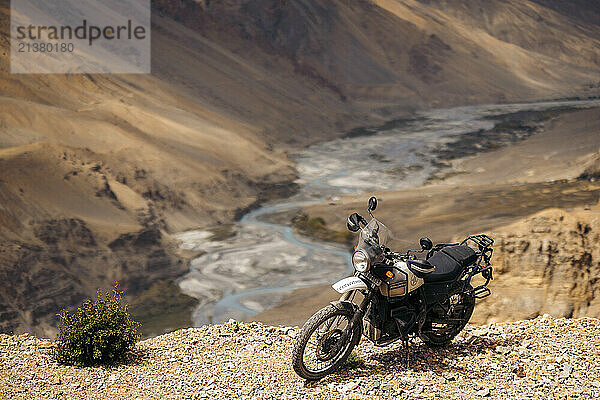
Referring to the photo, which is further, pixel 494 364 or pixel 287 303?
pixel 287 303

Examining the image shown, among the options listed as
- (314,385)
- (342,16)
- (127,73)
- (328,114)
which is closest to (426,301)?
(314,385)

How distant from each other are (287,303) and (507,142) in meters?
27.1

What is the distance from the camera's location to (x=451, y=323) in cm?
729

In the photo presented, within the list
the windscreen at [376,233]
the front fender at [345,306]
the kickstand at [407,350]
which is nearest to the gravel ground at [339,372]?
the kickstand at [407,350]

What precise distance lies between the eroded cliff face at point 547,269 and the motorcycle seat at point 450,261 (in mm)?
1958

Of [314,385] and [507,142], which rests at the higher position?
[314,385]

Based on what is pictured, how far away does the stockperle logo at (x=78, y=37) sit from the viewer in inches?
1355

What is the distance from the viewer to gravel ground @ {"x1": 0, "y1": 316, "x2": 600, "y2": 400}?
6367 millimetres

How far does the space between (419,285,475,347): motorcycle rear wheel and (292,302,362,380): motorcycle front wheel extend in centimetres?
89

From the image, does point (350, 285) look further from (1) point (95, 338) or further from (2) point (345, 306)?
(1) point (95, 338)

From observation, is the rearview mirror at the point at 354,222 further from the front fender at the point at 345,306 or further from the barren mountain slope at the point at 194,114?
the barren mountain slope at the point at 194,114

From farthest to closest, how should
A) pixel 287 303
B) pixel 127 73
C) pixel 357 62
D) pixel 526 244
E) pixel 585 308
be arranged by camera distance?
1. pixel 357 62
2. pixel 127 73
3. pixel 287 303
4. pixel 526 244
5. pixel 585 308

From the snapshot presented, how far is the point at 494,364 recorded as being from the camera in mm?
6863

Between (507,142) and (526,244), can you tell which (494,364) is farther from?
(507,142)
